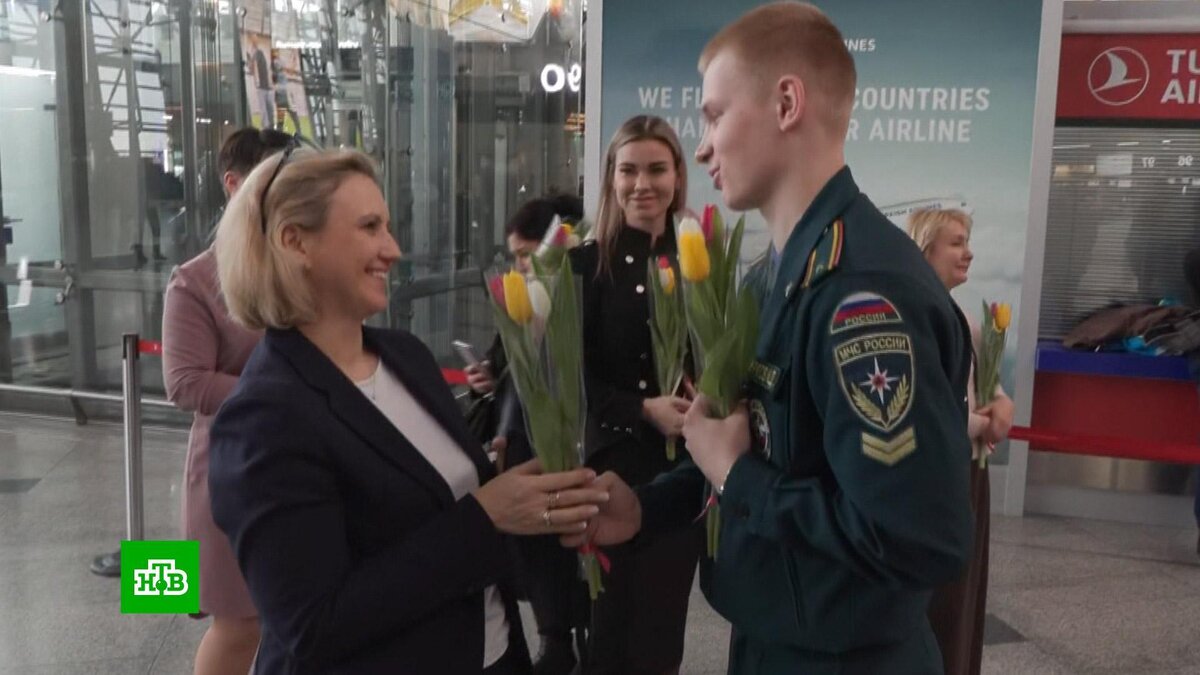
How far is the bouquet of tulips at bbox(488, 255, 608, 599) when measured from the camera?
1.55m

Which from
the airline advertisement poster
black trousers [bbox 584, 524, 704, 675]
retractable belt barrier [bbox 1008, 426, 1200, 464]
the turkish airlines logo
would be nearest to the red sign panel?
the turkish airlines logo

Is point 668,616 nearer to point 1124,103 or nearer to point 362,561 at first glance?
point 362,561

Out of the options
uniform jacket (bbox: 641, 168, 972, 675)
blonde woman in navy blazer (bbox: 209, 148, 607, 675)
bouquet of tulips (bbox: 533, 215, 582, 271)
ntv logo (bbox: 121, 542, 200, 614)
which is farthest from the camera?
ntv logo (bbox: 121, 542, 200, 614)

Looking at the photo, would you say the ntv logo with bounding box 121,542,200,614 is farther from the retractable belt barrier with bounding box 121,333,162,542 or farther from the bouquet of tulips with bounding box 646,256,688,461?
the bouquet of tulips with bounding box 646,256,688,461

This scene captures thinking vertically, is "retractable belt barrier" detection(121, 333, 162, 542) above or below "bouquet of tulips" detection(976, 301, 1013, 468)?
below

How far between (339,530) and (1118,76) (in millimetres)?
5037

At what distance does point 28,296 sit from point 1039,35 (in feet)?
22.2

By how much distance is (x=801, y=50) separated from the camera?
132cm

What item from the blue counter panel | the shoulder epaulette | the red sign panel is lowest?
the blue counter panel

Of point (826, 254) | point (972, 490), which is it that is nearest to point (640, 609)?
point (972, 490)

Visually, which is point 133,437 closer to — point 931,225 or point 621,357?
point 621,357

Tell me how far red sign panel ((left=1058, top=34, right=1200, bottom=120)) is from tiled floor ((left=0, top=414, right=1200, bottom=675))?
6.85ft

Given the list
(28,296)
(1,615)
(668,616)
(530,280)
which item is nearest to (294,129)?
(28,296)

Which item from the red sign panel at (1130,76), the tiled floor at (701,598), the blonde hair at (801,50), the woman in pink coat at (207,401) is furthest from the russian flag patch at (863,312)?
the red sign panel at (1130,76)
